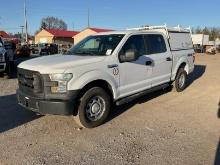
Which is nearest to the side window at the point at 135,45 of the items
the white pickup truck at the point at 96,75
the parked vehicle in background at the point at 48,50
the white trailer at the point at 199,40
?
the white pickup truck at the point at 96,75

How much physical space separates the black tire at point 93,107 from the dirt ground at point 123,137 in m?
0.16

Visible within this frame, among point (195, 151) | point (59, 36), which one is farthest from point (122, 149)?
point (59, 36)

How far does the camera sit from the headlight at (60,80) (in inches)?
218

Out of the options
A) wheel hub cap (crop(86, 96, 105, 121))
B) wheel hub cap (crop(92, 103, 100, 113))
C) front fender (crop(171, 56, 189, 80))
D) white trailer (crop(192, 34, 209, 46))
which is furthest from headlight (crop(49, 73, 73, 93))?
white trailer (crop(192, 34, 209, 46))

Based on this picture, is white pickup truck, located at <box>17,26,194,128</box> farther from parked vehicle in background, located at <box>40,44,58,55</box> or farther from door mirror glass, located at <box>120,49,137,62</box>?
parked vehicle in background, located at <box>40,44,58,55</box>

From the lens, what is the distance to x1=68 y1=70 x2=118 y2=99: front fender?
18.5ft

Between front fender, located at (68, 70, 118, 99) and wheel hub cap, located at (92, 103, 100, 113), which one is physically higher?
front fender, located at (68, 70, 118, 99)

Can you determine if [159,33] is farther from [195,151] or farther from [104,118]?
[195,151]

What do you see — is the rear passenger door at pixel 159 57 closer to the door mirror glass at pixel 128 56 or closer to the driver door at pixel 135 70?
the driver door at pixel 135 70

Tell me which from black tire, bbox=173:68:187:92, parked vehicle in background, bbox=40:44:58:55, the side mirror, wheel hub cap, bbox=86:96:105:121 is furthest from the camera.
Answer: parked vehicle in background, bbox=40:44:58:55

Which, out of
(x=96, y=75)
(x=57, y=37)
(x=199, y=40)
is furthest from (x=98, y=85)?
(x=57, y=37)

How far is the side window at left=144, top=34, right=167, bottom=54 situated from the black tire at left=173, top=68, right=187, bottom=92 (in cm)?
131

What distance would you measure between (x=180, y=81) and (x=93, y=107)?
429 cm

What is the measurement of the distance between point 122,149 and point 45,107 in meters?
1.67
